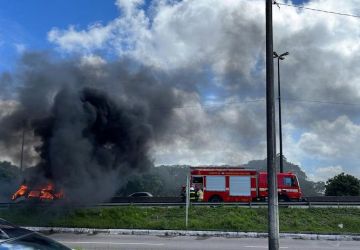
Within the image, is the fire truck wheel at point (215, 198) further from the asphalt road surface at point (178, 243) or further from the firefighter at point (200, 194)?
the asphalt road surface at point (178, 243)

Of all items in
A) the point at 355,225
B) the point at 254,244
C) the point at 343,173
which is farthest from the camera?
the point at 343,173

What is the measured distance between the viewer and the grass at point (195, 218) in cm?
1903

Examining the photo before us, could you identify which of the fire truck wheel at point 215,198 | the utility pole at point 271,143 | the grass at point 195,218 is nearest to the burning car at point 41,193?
the grass at point 195,218

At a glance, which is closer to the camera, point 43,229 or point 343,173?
point 43,229

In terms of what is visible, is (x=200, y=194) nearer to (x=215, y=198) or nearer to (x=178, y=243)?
(x=215, y=198)

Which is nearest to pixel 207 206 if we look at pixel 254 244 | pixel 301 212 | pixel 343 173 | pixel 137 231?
pixel 301 212

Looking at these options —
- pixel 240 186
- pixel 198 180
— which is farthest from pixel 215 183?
pixel 240 186

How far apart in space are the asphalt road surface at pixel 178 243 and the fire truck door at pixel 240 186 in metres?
14.1

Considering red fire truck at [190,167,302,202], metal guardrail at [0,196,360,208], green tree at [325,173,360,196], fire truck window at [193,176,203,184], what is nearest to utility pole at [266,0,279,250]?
metal guardrail at [0,196,360,208]

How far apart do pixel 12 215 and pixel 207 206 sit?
9.72 m

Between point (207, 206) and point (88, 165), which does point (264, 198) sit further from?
point (88, 165)

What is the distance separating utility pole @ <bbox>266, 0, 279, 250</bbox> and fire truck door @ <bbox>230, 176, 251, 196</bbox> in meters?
23.3

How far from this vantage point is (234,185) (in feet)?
100

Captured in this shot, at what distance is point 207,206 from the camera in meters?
23.2
